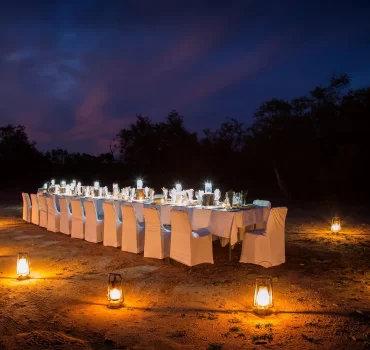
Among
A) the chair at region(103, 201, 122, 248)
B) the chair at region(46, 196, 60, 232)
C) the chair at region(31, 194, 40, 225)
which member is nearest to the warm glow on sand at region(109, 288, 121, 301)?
the chair at region(103, 201, 122, 248)

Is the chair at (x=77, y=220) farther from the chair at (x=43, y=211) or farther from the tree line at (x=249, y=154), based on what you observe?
the tree line at (x=249, y=154)

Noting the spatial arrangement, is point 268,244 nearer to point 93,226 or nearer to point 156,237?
point 156,237

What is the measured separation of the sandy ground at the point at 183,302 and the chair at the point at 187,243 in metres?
0.15

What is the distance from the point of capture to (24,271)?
558 cm

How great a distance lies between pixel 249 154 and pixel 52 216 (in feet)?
35.6

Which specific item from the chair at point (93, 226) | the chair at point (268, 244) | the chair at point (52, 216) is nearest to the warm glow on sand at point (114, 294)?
the chair at point (268, 244)

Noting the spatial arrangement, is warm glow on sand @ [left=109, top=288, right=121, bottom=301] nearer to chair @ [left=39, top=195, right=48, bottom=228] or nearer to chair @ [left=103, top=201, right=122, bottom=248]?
chair @ [left=103, top=201, right=122, bottom=248]

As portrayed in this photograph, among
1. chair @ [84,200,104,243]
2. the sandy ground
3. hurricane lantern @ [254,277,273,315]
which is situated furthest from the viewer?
chair @ [84,200,104,243]

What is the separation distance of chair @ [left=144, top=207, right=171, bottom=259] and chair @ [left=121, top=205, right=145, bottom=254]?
1.16ft

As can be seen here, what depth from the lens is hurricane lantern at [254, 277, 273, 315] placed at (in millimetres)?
4082

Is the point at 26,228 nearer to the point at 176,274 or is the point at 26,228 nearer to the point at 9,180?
the point at 176,274

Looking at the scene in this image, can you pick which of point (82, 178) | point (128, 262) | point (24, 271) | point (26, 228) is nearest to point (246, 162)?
point (82, 178)

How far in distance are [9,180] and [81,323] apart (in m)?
24.4

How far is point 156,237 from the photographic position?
21.3 feet
